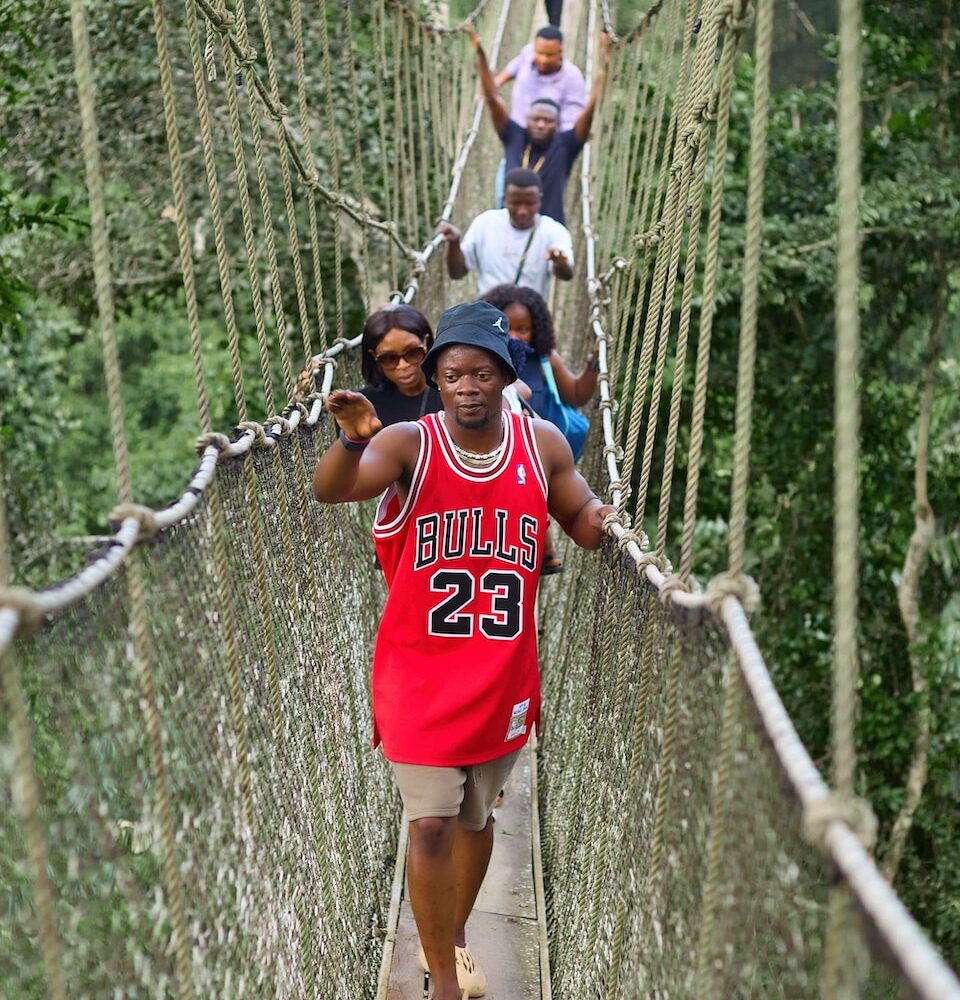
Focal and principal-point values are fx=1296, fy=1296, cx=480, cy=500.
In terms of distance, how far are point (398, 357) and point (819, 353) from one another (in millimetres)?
3803

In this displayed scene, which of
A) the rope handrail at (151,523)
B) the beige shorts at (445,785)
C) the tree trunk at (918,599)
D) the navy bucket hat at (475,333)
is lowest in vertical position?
the tree trunk at (918,599)

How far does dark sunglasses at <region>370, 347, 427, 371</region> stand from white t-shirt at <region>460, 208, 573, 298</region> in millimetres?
1239

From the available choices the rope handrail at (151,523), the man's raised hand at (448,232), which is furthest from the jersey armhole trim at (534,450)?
the man's raised hand at (448,232)

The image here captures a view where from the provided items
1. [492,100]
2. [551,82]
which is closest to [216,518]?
[492,100]

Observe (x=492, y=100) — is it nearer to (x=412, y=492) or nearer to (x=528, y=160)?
(x=528, y=160)

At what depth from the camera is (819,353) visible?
18.2ft

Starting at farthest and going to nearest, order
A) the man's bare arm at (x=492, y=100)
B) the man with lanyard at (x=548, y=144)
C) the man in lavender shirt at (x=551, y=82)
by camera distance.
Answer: the man in lavender shirt at (x=551, y=82), the man's bare arm at (x=492, y=100), the man with lanyard at (x=548, y=144)

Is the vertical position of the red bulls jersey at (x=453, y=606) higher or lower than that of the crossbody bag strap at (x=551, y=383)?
lower

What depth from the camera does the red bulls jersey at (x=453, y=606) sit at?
5.16ft

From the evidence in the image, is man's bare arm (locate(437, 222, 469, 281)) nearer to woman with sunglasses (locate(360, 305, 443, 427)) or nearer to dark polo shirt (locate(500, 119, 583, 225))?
dark polo shirt (locate(500, 119, 583, 225))

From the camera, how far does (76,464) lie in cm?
999

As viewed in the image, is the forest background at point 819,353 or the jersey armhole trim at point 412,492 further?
the forest background at point 819,353

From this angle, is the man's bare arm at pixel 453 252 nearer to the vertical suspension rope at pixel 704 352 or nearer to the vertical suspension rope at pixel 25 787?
the vertical suspension rope at pixel 704 352

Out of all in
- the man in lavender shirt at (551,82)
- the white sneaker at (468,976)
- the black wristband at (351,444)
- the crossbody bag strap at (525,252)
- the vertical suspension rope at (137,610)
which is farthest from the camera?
the man in lavender shirt at (551,82)
